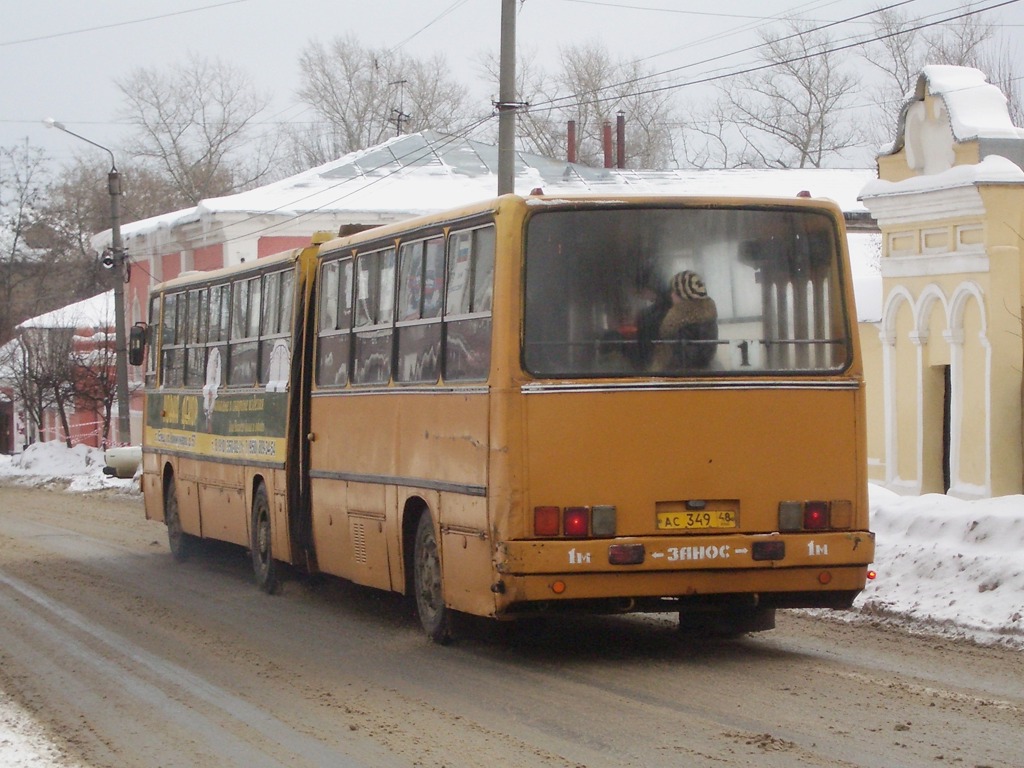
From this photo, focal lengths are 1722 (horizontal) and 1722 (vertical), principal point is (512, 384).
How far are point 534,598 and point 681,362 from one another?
5.44ft

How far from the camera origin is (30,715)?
29.4 feet

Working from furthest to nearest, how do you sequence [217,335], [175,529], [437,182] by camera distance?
[437,182], [175,529], [217,335]

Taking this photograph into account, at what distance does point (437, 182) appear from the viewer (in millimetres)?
44312

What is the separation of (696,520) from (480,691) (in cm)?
171

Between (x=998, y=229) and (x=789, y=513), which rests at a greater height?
(x=998, y=229)

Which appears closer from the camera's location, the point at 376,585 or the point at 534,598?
the point at 534,598

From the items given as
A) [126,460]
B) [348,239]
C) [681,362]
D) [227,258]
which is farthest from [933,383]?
[227,258]

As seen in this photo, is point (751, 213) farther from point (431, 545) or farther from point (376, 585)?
point (376, 585)

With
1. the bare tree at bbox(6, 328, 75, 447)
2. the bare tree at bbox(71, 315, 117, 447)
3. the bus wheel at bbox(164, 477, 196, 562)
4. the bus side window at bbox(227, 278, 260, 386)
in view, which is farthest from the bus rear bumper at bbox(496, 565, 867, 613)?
the bare tree at bbox(6, 328, 75, 447)

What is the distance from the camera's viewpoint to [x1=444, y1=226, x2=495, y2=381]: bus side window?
10.4 metres

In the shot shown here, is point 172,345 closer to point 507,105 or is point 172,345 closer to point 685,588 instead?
point 507,105

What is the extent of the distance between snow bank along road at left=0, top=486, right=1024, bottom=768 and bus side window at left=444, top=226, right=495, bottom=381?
72.4 inches

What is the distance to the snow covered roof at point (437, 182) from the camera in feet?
138

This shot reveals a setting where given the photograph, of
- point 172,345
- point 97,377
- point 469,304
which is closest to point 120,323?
point 97,377
